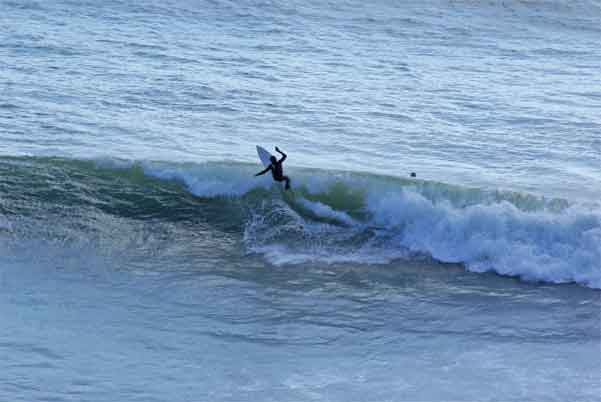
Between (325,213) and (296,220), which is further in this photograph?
(325,213)

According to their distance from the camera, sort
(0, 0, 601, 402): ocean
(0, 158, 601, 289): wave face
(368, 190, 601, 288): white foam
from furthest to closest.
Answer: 1. (0, 158, 601, 289): wave face
2. (368, 190, 601, 288): white foam
3. (0, 0, 601, 402): ocean

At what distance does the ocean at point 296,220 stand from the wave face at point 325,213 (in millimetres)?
40

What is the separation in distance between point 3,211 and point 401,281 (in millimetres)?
6071

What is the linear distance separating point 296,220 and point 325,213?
56 centimetres

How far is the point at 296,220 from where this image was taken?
14.1 metres

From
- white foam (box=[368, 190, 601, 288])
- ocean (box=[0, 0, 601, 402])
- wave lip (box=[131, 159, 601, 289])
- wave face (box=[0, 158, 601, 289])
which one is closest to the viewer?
ocean (box=[0, 0, 601, 402])

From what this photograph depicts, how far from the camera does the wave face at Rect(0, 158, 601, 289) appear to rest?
→ 13000mm

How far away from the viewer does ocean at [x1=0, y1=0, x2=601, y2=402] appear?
9719 mm

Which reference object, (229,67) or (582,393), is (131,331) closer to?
(582,393)

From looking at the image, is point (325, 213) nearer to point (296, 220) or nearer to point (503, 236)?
point (296, 220)

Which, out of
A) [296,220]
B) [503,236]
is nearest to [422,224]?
[503,236]

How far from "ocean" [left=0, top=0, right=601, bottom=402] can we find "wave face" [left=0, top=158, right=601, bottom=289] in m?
0.04

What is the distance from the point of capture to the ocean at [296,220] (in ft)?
31.9

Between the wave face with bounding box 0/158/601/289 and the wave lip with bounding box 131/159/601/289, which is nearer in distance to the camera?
the wave lip with bounding box 131/159/601/289
